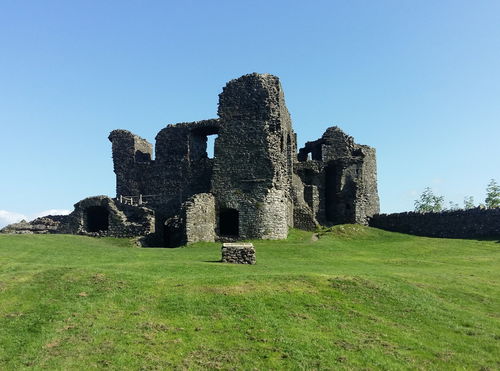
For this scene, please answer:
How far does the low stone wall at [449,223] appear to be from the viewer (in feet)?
125

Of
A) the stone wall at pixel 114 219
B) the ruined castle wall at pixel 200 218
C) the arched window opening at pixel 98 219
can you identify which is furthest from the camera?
the arched window opening at pixel 98 219

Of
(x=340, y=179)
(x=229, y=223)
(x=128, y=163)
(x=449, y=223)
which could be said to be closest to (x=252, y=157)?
(x=229, y=223)

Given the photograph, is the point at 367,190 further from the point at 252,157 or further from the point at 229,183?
the point at 229,183

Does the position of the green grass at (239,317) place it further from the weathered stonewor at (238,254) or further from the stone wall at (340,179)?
the stone wall at (340,179)

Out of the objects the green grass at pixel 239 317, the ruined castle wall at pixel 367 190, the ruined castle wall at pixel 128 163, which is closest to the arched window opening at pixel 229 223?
the ruined castle wall at pixel 128 163

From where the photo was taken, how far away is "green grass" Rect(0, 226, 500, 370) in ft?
37.8

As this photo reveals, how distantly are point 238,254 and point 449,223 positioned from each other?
26.0m

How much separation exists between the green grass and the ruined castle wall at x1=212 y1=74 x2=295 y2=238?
13.4 metres

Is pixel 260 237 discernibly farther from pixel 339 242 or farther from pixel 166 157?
pixel 166 157

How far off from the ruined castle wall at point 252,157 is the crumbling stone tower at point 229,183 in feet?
0.24

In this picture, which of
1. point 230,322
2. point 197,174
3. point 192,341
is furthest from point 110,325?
point 197,174

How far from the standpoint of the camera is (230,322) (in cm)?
1334

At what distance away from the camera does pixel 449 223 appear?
4038 cm

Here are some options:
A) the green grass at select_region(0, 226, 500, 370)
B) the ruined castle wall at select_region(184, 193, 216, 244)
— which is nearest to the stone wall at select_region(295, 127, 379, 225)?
the ruined castle wall at select_region(184, 193, 216, 244)
